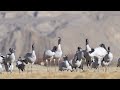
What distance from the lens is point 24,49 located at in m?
156

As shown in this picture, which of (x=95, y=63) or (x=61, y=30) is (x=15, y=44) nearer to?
(x=61, y=30)

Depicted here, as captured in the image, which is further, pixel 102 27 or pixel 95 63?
pixel 102 27

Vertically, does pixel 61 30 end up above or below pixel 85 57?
above
